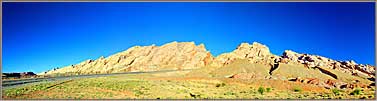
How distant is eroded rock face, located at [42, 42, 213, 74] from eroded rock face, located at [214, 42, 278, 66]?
0.61 feet

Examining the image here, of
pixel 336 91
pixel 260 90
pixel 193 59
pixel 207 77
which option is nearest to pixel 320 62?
pixel 336 91

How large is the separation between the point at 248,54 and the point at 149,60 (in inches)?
60.0

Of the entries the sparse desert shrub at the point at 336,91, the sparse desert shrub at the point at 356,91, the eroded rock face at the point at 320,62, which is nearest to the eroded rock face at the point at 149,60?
the eroded rock face at the point at 320,62

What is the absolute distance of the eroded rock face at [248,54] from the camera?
780 cm

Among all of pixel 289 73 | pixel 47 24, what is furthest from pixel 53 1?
pixel 289 73

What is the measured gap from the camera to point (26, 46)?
7.82 meters

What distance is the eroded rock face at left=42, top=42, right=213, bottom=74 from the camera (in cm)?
784

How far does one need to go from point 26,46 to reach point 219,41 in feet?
9.57

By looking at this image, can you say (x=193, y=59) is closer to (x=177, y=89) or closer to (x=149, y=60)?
(x=177, y=89)

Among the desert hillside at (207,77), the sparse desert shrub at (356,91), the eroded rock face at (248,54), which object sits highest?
the eroded rock face at (248,54)

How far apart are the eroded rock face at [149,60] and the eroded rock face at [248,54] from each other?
0.19 metres

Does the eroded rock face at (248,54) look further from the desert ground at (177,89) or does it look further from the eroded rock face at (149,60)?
the desert ground at (177,89)

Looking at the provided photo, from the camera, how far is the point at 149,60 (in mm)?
7996

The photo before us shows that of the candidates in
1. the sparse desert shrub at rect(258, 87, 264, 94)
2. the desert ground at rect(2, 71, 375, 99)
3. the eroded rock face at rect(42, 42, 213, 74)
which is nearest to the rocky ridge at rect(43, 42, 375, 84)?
the eroded rock face at rect(42, 42, 213, 74)
